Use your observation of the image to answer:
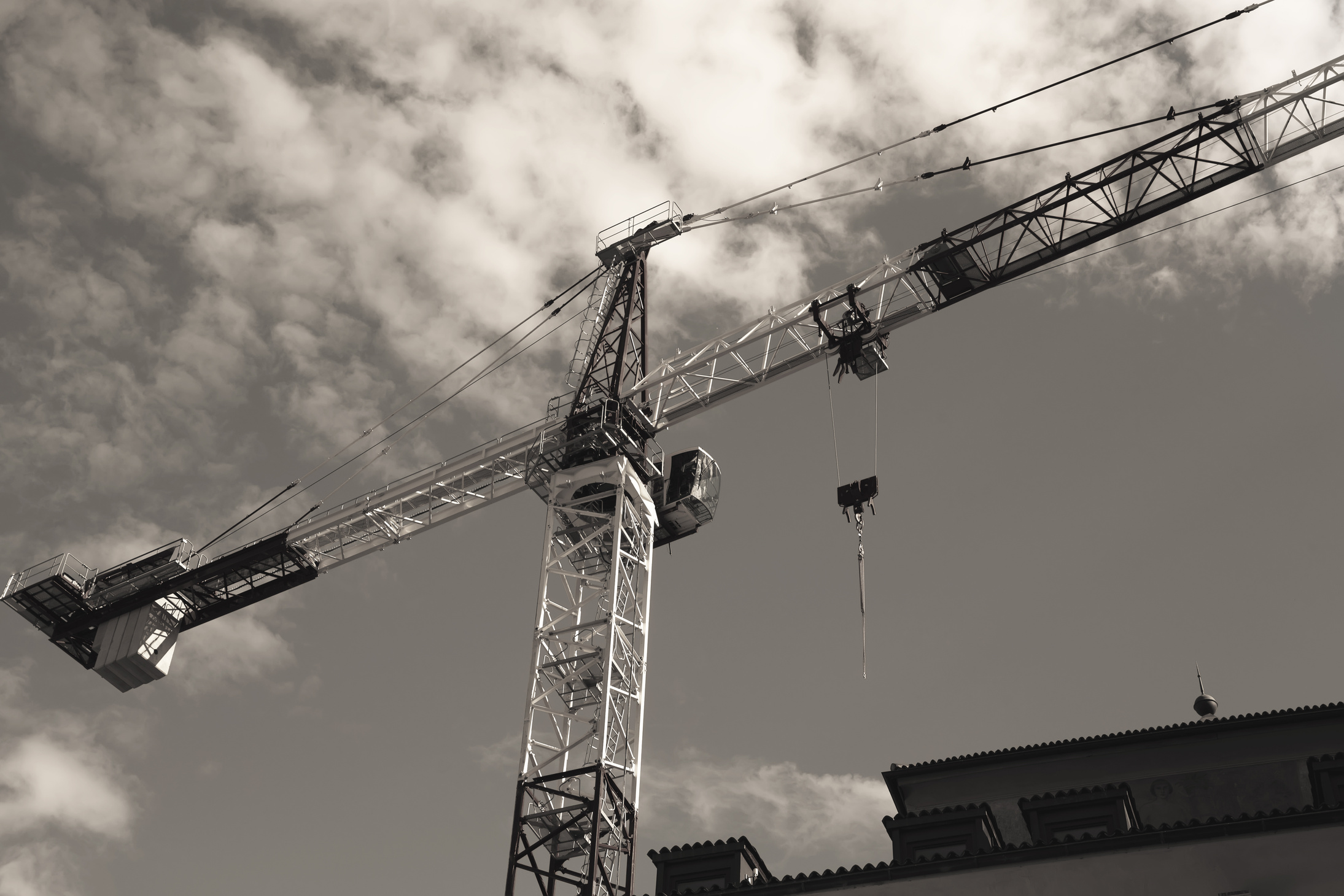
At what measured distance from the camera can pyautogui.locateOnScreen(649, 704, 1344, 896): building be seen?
22.7 meters

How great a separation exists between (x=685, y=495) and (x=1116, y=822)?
20.7m

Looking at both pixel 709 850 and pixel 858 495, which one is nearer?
pixel 709 850

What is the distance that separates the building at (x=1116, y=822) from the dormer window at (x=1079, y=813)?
2cm

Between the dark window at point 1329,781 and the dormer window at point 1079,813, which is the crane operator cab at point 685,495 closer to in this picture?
the dormer window at point 1079,813

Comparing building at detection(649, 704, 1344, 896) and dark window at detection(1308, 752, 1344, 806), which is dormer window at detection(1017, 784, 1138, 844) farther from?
dark window at detection(1308, 752, 1344, 806)

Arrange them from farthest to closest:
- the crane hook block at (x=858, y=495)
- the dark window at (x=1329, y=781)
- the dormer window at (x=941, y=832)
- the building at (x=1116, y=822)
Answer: the crane hook block at (x=858, y=495) < the dormer window at (x=941, y=832) < the dark window at (x=1329, y=781) < the building at (x=1116, y=822)

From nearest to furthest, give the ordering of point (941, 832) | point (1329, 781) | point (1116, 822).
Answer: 1. point (1329, 781)
2. point (1116, 822)
3. point (941, 832)

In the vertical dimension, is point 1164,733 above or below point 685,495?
below

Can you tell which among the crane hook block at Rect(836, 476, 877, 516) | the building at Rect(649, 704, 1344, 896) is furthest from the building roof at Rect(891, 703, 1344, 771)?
the crane hook block at Rect(836, 476, 877, 516)

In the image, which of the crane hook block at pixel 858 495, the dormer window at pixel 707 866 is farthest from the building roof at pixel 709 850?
the crane hook block at pixel 858 495

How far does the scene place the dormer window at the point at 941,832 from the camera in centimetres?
2592

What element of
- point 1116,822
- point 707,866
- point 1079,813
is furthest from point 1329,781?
point 707,866

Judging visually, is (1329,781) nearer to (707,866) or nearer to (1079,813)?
(1079,813)

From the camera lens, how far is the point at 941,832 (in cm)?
2614
